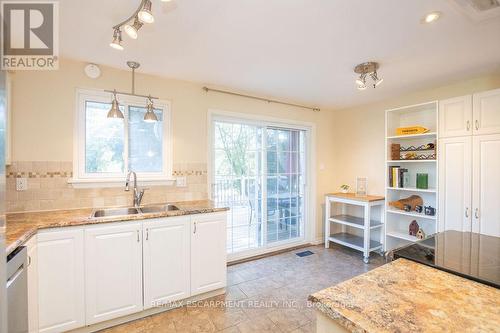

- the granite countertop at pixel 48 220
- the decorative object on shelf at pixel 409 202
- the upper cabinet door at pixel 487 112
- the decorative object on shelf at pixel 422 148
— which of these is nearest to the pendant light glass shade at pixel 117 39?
the granite countertop at pixel 48 220

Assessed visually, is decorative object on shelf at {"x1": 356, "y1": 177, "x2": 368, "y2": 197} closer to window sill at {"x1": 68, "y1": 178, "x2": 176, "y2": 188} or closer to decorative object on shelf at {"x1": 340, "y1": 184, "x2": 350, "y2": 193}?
decorative object on shelf at {"x1": 340, "y1": 184, "x2": 350, "y2": 193}

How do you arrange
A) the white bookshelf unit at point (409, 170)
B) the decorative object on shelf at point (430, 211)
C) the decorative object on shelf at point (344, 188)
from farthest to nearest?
the decorative object on shelf at point (344, 188) < the white bookshelf unit at point (409, 170) < the decorative object on shelf at point (430, 211)

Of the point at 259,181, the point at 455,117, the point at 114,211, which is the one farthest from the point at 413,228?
the point at 114,211

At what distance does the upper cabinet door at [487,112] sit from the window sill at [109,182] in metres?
3.34

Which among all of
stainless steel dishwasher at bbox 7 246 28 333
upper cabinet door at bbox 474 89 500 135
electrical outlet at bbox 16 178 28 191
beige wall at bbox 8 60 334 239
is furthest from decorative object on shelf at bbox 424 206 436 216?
electrical outlet at bbox 16 178 28 191

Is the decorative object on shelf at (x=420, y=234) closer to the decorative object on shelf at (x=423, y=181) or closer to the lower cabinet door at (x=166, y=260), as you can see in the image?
the decorative object on shelf at (x=423, y=181)

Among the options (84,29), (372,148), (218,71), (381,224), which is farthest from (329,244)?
(84,29)

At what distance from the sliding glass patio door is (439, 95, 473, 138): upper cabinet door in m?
1.85

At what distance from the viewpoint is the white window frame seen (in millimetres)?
2301

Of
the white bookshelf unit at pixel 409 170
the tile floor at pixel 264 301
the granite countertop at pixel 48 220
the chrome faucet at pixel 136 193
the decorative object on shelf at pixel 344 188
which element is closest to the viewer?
the granite countertop at pixel 48 220

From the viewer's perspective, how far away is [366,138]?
151 inches

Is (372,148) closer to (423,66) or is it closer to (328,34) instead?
(423,66)

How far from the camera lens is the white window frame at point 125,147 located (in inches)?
90.6

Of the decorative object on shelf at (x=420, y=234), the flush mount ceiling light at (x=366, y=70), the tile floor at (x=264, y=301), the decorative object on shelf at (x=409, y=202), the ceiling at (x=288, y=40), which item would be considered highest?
the ceiling at (x=288, y=40)
